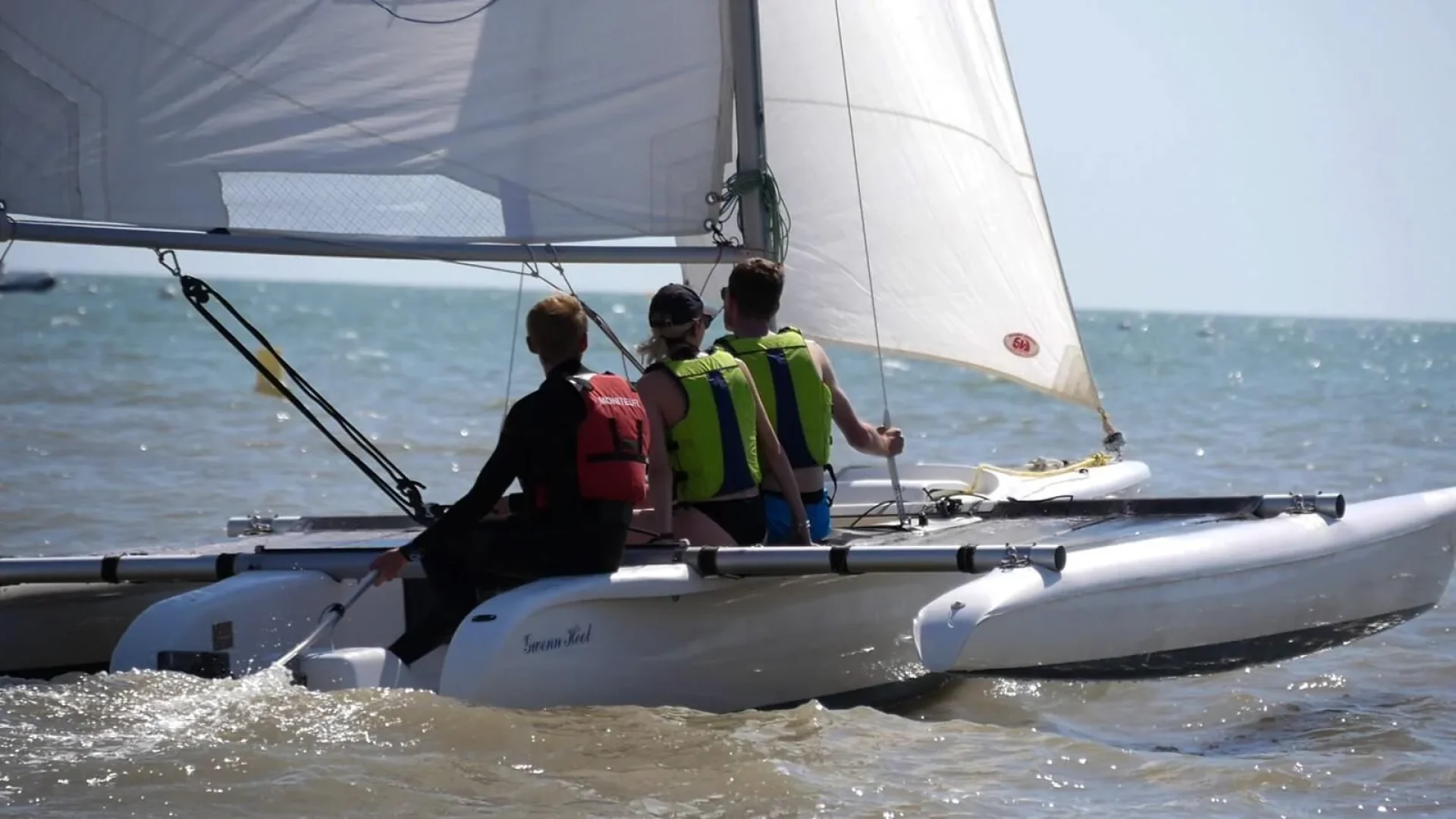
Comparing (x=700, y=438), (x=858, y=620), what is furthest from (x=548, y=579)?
(x=858, y=620)

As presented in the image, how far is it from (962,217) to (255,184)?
303 cm

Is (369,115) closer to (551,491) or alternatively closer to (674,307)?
(674,307)

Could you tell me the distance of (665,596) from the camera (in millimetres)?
4727

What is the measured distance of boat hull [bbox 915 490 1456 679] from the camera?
4555mm

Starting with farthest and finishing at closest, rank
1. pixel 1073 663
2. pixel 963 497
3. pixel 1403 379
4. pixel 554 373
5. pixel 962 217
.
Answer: pixel 1403 379 < pixel 962 217 < pixel 963 497 < pixel 1073 663 < pixel 554 373

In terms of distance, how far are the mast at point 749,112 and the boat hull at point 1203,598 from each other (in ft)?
4.51

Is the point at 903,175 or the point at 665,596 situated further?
the point at 903,175

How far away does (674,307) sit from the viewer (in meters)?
4.94

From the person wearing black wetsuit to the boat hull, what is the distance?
2.68 ft

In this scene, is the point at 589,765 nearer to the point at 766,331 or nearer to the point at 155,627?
the point at 155,627

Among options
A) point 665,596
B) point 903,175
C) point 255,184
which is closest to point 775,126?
Result: point 903,175

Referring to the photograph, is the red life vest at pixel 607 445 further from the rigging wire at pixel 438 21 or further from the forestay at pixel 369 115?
the rigging wire at pixel 438 21

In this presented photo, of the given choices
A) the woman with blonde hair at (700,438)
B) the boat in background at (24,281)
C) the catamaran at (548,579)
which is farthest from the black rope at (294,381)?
the boat in background at (24,281)

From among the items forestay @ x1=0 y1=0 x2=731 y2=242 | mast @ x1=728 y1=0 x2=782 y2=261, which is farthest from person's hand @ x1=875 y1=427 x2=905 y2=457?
forestay @ x1=0 y1=0 x2=731 y2=242
